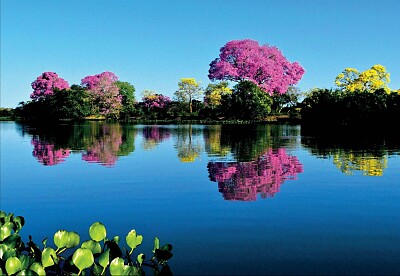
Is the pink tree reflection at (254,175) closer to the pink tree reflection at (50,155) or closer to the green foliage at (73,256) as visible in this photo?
the green foliage at (73,256)

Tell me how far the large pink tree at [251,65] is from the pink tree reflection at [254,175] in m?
35.0

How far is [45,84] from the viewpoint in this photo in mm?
64625

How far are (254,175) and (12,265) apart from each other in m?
7.03

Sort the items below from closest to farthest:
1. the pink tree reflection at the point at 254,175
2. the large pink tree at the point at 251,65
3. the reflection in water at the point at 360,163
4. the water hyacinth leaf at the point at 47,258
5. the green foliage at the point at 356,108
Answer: the water hyacinth leaf at the point at 47,258 < the pink tree reflection at the point at 254,175 < the reflection in water at the point at 360,163 < the green foliage at the point at 356,108 < the large pink tree at the point at 251,65

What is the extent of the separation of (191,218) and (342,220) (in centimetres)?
217

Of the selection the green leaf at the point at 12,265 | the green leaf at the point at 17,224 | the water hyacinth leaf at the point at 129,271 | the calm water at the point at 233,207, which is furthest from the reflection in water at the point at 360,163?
A: the green leaf at the point at 12,265

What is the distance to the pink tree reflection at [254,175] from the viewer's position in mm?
7938

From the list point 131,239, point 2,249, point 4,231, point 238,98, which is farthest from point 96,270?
point 238,98

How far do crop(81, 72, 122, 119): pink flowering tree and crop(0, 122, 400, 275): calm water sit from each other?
46.2 metres

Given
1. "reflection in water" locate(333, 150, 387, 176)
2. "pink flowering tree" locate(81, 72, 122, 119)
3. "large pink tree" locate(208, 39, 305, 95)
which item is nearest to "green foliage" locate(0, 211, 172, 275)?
"reflection in water" locate(333, 150, 387, 176)

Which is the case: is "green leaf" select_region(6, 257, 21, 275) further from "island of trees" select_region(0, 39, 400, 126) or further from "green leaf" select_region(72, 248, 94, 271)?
"island of trees" select_region(0, 39, 400, 126)

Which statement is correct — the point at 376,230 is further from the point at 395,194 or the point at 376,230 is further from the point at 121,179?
the point at 121,179

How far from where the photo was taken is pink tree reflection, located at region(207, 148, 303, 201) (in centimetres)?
794

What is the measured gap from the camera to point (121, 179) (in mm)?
9570
